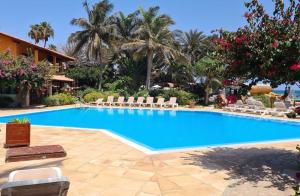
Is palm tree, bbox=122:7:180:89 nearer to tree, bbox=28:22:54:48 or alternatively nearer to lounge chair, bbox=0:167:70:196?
lounge chair, bbox=0:167:70:196

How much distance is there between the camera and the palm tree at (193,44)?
126 ft

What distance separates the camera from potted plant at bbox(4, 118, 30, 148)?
915 cm

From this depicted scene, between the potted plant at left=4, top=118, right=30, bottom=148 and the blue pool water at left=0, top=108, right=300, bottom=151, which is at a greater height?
the potted plant at left=4, top=118, right=30, bottom=148

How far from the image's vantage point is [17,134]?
30.3 ft

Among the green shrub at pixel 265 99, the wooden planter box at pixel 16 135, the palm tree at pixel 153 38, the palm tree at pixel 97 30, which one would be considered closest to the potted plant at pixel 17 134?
the wooden planter box at pixel 16 135

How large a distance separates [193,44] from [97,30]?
11.8 m

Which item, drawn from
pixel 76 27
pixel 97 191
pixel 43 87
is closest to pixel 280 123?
pixel 97 191

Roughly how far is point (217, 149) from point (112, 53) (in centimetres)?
2911

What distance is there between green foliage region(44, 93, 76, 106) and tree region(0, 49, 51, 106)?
2.69 metres

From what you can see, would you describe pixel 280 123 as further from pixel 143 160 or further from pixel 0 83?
pixel 0 83

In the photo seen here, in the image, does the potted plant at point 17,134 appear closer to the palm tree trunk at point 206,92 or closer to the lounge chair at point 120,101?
the lounge chair at point 120,101

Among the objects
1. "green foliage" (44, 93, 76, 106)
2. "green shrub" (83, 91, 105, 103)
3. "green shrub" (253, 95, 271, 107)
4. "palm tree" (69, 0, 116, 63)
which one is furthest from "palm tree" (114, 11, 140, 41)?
"green shrub" (253, 95, 271, 107)

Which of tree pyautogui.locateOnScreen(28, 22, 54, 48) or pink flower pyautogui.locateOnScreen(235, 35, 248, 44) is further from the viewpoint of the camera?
tree pyautogui.locateOnScreen(28, 22, 54, 48)

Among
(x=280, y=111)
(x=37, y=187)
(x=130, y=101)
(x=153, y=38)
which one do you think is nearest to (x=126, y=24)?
(x=153, y=38)
